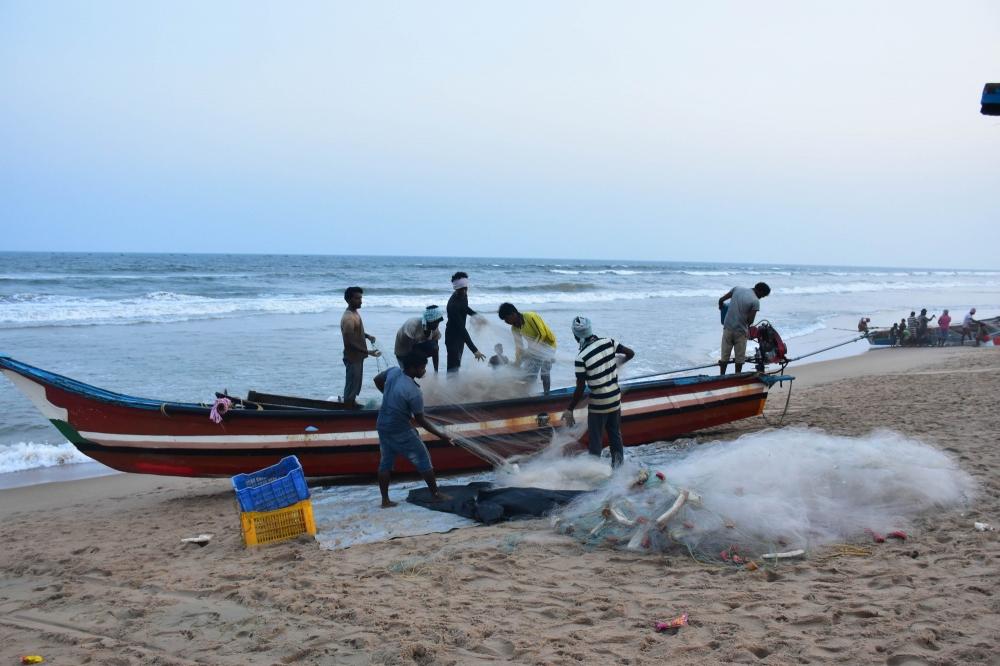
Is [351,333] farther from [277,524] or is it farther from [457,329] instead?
[277,524]

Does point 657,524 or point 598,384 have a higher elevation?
point 598,384

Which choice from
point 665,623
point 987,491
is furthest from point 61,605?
point 987,491

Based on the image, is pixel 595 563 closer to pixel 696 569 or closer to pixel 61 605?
pixel 696 569

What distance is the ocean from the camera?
11594 mm

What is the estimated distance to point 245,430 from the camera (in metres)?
6.96

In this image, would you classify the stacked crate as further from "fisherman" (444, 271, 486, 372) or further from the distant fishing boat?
the distant fishing boat

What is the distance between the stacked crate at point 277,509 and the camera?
218 inches

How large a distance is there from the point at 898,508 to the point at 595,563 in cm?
235

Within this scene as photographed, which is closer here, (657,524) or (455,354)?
(657,524)

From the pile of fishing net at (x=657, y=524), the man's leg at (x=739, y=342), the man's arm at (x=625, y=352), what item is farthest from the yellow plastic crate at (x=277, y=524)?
the man's leg at (x=739, y=342)

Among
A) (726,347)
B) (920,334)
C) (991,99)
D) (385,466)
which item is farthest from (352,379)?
(920,334)

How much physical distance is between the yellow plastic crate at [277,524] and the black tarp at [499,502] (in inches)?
44.2

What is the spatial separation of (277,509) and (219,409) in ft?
5.37

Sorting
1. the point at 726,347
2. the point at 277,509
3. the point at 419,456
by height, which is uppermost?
the point at 726,347
